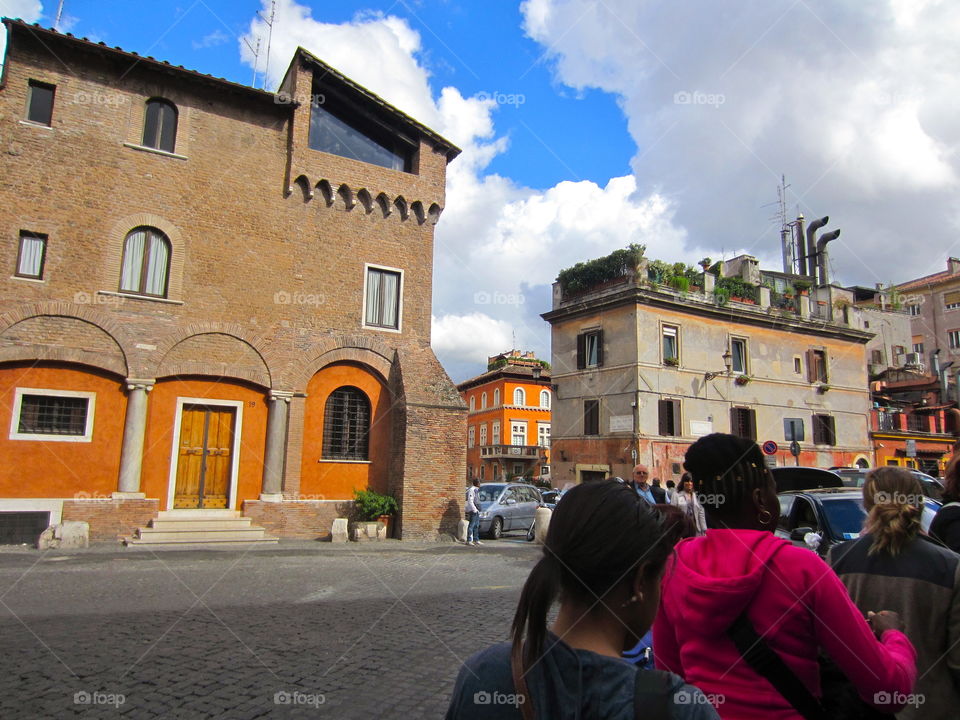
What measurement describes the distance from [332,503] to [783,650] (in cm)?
1547

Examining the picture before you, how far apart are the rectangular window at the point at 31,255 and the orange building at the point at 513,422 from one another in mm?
39467

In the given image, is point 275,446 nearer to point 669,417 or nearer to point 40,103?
point 40,103

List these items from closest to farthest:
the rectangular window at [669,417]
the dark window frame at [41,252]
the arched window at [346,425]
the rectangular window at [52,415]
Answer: the rectangular window at [52,415], the dark window frame at [41,252], the arched window at [346,425], the rectangular window at [669,417]

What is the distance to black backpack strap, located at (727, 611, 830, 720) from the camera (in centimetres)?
196

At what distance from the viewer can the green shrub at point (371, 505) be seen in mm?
16406

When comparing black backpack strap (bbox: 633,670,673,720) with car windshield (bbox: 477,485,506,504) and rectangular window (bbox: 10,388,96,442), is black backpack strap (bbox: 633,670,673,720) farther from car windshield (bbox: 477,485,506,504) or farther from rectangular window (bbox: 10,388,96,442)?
car windshield (bbox: 477,485,506,504)

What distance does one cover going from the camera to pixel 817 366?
35656mm

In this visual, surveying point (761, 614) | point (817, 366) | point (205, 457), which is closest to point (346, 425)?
point (205, 457)

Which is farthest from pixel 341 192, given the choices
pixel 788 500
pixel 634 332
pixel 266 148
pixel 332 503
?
pixel 634 332

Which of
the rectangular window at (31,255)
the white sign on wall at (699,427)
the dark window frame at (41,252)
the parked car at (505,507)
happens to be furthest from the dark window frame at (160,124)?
the white sign on wall at (699,427)

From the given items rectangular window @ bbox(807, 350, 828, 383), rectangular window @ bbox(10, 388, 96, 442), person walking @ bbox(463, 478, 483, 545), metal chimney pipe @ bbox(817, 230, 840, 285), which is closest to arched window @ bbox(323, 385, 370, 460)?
person walking @ bbox(463, 478, 483, 545)

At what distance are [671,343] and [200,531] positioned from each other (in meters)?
23.6

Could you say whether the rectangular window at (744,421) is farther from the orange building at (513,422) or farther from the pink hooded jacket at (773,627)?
the pink hooded jacket at (773,627)

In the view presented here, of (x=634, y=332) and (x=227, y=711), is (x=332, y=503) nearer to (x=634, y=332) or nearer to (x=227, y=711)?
(x=227, y=711)
